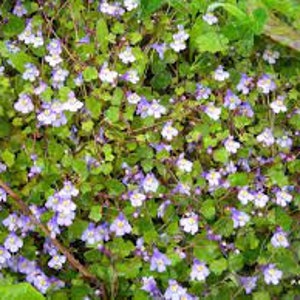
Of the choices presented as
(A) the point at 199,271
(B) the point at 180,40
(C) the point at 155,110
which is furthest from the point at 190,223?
(B) the point at 180,40

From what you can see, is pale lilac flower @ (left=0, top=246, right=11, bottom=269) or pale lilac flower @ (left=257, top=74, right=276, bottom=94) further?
pale lilac flower @ (left=257, top=74, right=276, bottom=94)

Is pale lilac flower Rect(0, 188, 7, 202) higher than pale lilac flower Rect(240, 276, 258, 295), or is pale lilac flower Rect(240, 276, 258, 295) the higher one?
pale lilac flower Rect(0, 188, 7, 202)

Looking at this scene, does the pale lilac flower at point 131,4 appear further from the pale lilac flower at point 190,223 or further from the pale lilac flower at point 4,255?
the pale lilac flower at point 4,255

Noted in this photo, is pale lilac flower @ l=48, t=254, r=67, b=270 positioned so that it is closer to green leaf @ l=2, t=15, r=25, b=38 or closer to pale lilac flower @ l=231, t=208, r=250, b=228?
pale lilac flower @ l=231, t=208, r=250, b=228

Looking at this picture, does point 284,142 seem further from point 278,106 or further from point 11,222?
point 11,222

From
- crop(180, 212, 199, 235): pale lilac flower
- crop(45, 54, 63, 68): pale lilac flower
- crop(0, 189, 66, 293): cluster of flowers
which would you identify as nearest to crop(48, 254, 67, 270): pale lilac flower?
crop(0, 189, 66, 293): cluster of flowers

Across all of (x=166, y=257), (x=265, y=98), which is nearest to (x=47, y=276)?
(x=166, y=257)

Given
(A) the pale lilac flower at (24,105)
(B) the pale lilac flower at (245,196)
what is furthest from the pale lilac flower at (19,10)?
(B) the pale lilac flower at (245,196)
